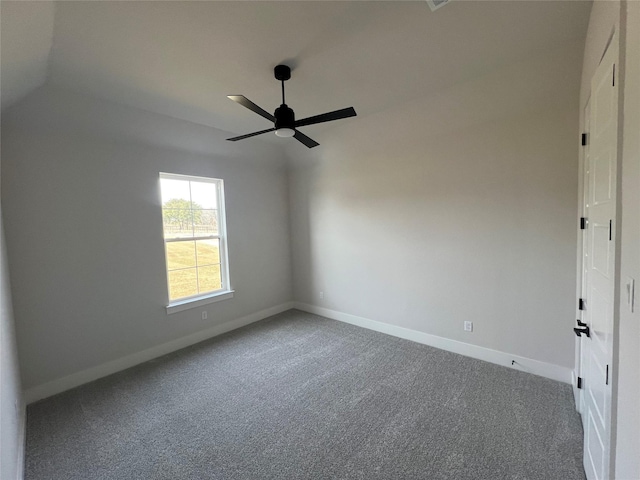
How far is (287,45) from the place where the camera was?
6.77 feet

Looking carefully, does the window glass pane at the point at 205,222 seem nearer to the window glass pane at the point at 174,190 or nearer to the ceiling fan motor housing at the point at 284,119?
the window glass pane at the point at 174,190

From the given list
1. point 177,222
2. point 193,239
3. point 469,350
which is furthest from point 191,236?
point 469,350

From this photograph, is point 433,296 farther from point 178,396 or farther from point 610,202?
point 178,396

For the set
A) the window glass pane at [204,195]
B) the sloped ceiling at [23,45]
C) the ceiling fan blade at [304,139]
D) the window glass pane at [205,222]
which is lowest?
the window glass pane at [205,222]

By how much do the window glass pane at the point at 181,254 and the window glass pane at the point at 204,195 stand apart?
570 mm

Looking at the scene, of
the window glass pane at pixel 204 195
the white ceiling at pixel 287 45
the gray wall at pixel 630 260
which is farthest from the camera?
the window glass pane at pixel 204 195

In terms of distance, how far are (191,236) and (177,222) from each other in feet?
0.88

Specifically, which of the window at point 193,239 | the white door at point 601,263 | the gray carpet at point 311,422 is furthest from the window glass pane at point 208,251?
the white door at point 601,263

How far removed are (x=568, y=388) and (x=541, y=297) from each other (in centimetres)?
82

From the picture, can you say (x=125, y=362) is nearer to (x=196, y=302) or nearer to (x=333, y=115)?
(x=196, y=302)

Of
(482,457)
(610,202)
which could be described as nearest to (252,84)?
(610,202)

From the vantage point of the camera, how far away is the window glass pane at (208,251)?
13.1 ft

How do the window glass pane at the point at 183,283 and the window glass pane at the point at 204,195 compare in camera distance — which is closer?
the window glass pane at the point at 183,283

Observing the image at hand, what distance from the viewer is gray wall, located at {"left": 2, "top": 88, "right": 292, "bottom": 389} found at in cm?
255
